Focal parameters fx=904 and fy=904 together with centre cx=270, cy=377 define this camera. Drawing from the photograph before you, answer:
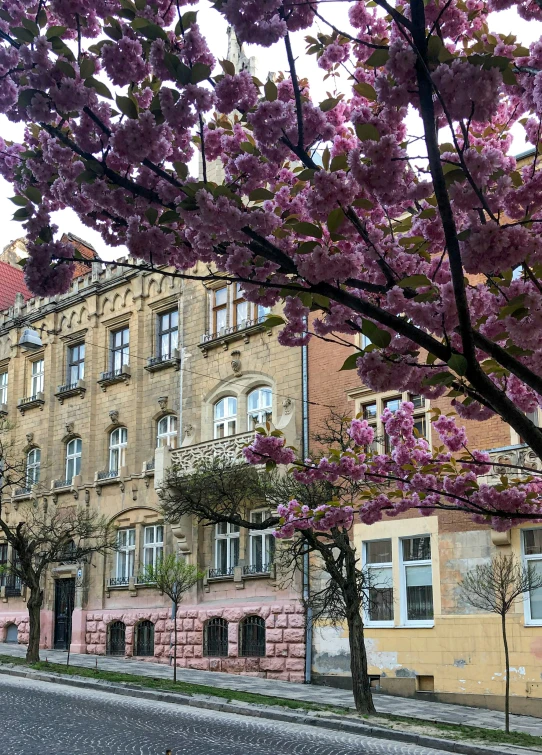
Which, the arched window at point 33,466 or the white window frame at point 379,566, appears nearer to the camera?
the white window frame at point 379,566

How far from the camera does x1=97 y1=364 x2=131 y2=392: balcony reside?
1218 inches

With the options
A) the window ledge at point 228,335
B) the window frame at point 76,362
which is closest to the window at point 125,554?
the window ledge at point 228,335

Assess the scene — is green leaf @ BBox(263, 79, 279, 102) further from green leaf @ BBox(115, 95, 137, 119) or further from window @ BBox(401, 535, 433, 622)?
window @ BBox(401, 535, 433, 622)

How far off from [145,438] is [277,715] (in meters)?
14.7

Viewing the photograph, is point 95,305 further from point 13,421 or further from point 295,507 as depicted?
point 295,507

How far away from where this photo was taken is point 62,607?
31.8m

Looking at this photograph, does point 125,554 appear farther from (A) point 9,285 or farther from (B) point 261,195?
(B) point 261,195

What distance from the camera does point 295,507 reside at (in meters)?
12.8

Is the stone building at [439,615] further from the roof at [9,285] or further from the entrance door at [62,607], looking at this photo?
the roof at [9,285]

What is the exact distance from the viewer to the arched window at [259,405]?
1041 inches

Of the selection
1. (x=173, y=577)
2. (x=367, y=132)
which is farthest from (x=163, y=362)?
(x=367, y=132)

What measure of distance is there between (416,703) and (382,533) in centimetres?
431

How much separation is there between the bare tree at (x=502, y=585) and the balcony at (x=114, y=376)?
48.8ft

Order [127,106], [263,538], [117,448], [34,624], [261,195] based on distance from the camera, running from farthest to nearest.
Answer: [117,448] → [263,538] → [34,624] → [261,195] → [127,106]
